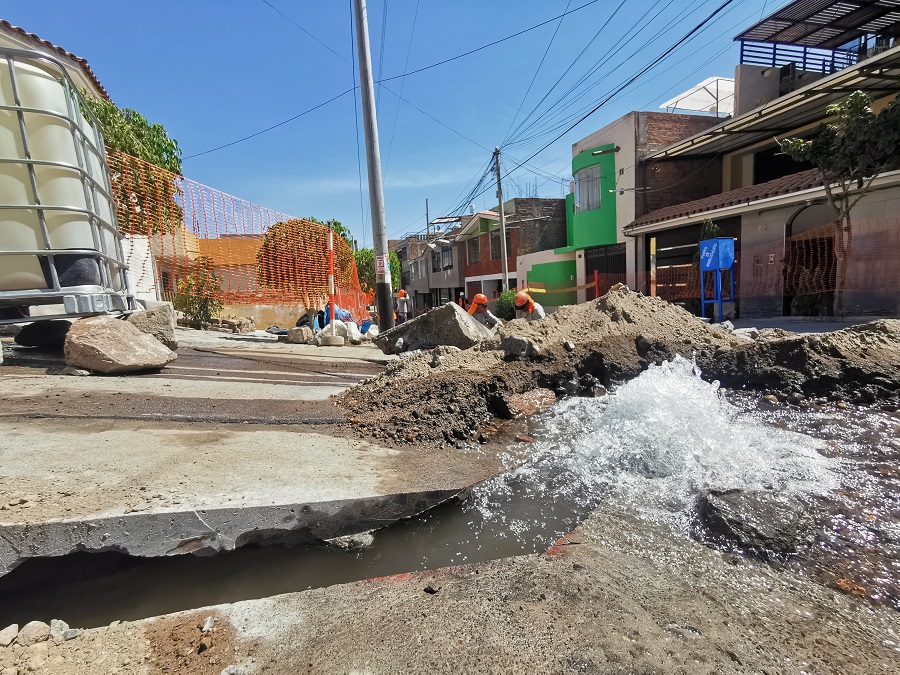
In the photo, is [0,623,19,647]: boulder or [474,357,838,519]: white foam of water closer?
[0,623,19,647]: boulder

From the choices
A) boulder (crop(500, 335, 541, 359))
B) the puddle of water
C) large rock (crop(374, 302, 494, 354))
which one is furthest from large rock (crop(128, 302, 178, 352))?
boulder (crop(500, 335, 541, 359))

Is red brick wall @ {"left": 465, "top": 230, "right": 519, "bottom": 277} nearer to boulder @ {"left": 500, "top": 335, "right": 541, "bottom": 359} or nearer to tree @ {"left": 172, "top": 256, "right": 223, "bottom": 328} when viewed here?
tree @ {"left": 172, "top": 256, "right": 223, "bottom": 328}

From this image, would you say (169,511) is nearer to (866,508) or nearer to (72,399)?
(72,399)

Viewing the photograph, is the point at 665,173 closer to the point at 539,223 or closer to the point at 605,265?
the point at 605,265

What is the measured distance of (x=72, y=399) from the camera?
3.75m

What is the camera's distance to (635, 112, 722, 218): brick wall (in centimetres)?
1753

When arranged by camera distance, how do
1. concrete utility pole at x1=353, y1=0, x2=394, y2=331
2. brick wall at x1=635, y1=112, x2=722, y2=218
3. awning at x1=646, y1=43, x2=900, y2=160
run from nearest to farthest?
concrete utility pole at x1=353, y1=0, x2=394, y2=331 → awning at x1=646, y1=43, x2=900, y2=160 → brick wall at x1=635, y1=112, x2=722, y2=218

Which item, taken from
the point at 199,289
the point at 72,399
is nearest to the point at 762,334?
the point at 72,399

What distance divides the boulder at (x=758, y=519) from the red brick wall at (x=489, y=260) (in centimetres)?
2563

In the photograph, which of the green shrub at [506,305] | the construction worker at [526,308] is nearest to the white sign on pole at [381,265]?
the construction worker at [526,308]

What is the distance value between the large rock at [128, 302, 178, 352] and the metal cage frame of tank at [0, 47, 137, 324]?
202 mm

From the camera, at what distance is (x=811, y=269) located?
11.2m

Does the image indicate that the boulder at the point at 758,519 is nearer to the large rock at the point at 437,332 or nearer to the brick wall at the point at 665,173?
the large rock at the point at 437,332

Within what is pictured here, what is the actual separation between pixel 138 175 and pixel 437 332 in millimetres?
5903
